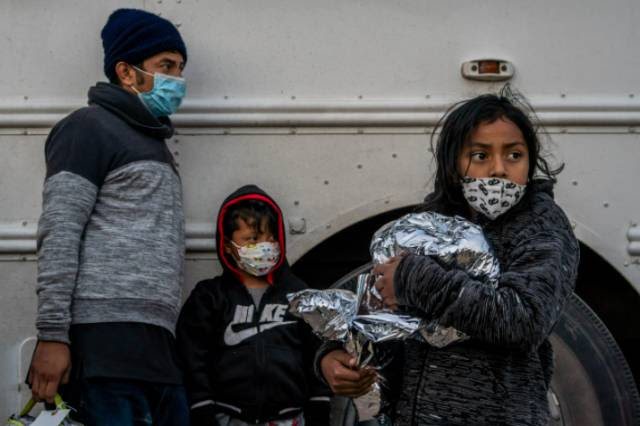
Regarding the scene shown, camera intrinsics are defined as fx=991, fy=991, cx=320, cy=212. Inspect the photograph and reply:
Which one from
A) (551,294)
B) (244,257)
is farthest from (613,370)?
(551,294)

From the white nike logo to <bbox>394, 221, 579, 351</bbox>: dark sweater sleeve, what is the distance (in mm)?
1089

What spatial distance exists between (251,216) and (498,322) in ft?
4.18

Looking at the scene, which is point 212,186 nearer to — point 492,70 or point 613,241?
point 492,70

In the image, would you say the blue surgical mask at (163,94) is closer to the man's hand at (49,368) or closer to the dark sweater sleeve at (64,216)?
the dark sweater sleeve at (64,216)

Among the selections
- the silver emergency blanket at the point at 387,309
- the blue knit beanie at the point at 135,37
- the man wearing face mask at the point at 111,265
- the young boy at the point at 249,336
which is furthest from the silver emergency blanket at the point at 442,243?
the blue knit beanie at the point at 135,37

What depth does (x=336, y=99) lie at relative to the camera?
2775 millimetres

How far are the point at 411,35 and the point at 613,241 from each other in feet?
2.66

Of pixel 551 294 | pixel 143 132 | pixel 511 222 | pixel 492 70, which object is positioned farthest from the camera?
pixel 492 70

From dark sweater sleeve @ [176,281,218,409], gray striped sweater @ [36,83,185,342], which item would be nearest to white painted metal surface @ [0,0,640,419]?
dark sweater sleeve @ [176,281,218,409]

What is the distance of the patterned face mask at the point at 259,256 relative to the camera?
9.02 ft

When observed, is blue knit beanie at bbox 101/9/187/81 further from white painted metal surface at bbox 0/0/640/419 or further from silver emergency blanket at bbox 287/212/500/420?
silver emergency blanket at bbox 287/212/500/420

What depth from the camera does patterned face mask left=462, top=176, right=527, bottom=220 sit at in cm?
175

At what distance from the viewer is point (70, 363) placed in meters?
2.35

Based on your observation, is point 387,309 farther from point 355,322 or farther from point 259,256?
point 259,256
